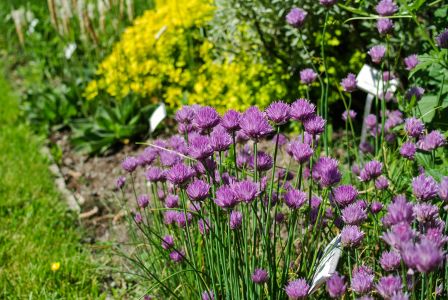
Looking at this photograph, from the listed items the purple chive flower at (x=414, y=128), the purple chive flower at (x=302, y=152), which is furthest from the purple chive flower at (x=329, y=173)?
the purple chive flower at (x=414, y=128)

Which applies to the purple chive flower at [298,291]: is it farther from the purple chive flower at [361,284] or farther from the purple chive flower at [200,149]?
the purple chive flower at [200,149]

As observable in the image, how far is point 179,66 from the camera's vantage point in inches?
171

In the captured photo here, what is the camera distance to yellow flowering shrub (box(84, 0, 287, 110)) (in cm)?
377

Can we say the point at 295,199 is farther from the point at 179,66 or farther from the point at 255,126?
the point at 179,66

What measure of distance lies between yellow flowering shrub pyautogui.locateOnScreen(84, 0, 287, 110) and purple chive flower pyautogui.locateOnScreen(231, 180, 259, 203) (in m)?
2.28

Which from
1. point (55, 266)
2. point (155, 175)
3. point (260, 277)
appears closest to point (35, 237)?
point (55, 266)

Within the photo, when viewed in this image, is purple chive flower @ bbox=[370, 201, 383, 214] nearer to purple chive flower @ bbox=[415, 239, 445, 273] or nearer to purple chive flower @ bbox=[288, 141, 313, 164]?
purple chive flower @ bbox=[288, 141, 313, 164]

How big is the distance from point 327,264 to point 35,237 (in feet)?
6.33

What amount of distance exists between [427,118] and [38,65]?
4.51 metres

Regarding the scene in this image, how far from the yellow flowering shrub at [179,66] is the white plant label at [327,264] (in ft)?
6.96

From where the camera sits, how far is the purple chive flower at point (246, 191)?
142 centimetres

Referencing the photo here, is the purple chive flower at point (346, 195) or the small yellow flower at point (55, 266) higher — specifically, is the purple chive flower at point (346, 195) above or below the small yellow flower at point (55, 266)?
above

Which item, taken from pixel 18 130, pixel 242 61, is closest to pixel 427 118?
pixel 242 61

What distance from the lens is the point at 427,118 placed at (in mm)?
2252
